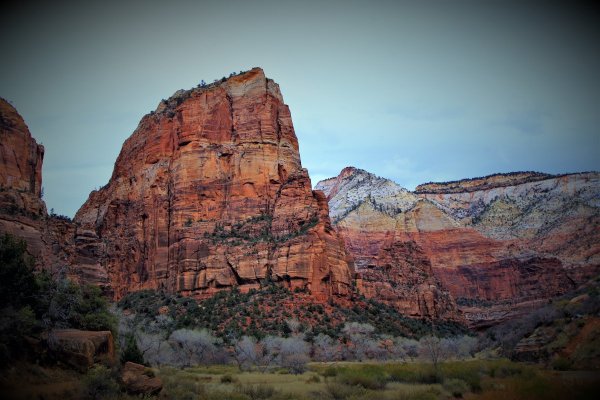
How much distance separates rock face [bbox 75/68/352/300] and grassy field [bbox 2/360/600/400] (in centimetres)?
2955

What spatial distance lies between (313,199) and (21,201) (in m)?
34.6

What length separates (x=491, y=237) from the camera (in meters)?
128

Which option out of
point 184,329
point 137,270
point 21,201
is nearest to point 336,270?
point 184,329

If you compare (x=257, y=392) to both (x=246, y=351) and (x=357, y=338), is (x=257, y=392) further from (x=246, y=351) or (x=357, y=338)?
(x=357, y=338)

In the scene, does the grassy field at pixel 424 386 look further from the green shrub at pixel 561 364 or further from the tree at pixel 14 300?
the tree at pixel 14 300

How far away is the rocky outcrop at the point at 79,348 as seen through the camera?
20906 millimetres

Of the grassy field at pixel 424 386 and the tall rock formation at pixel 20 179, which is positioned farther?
the tall rock formation at pixel 20 179

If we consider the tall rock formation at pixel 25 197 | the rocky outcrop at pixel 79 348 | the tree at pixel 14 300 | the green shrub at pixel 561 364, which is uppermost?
the tall rock formation at pixel 25 197

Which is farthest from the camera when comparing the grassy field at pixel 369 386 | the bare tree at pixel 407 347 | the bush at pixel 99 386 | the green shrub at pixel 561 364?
the bare tree at pixel 407 347

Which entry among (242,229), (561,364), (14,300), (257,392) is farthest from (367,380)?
(242,229)

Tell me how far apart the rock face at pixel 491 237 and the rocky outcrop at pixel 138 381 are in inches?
2767

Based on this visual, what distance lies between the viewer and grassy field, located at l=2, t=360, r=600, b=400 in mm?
18422

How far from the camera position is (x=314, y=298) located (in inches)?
2367

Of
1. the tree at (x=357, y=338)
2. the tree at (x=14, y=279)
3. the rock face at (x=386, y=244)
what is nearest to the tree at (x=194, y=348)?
the tree at (x=357, y=338)
